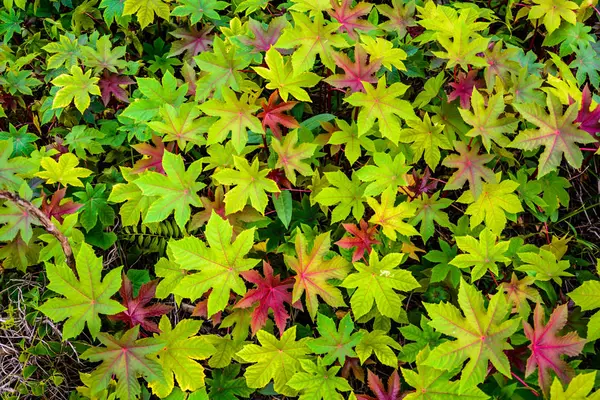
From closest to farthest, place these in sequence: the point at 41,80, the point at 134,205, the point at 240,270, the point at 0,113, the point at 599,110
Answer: the point at 240,270
the point at 599,110
the point at 134,205
the point at 0,113
the point at 41,80

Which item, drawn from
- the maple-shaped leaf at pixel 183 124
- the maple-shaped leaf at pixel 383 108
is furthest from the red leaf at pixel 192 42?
the maple-shaped leaf at pixel 383 108

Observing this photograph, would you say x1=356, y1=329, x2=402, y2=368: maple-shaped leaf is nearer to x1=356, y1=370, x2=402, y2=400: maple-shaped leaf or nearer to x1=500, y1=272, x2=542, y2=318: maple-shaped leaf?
x1=356, y1=370, x2=402, y2=400: maple-shaped leaf

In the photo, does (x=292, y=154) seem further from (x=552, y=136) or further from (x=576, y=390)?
(x=576, y=390)

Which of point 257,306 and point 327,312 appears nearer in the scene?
point 257,306

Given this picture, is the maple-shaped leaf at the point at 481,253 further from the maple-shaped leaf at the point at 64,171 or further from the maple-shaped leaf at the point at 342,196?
the maple-shaped leaf at the point at 64,171

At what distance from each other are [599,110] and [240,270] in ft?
4.57

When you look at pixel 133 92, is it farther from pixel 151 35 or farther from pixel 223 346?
pixel 223 346

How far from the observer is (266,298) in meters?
1.73

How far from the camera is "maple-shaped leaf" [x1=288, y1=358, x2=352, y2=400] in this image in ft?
5.27

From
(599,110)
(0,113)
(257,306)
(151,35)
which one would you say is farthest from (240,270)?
(151,35)

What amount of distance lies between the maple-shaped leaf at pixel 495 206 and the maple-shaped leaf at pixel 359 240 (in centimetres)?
37

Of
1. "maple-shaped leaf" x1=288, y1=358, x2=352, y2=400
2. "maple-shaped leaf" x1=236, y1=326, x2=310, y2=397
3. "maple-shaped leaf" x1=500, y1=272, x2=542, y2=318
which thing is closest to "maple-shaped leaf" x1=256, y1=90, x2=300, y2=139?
"maple-shaped leaf" x1=236, y1=326, x2=310, y2=397

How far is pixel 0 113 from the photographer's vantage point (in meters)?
2.33

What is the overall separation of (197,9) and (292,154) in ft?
3.25
